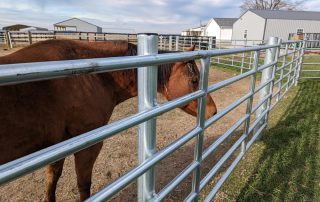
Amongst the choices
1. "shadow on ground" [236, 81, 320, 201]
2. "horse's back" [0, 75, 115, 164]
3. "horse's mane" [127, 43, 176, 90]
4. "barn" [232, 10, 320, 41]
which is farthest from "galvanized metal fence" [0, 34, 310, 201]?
"barn" [232, 10, 320, 41]

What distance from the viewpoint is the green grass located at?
246cm

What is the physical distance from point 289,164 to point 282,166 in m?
0.12

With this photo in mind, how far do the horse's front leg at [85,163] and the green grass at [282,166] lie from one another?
125 centimetres

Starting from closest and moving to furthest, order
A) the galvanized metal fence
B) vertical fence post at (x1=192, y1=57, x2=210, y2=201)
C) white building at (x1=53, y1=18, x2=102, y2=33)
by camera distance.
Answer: the galvanized metal fence < vertical fence post at (x1=192, y1=57, x2=210, y2=201) < white building at (x1=53, y1=18, x2=102, y2=33)

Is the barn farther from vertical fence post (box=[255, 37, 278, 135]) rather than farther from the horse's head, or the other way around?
the horse's head

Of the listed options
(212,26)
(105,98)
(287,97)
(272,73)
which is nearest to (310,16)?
(212,26)

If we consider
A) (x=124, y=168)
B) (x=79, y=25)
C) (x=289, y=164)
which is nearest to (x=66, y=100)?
(x=124, y=168)

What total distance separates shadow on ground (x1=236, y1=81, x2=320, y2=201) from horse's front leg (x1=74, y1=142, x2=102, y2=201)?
56.0 inches

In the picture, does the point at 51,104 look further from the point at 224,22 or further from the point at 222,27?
the point at 224,22

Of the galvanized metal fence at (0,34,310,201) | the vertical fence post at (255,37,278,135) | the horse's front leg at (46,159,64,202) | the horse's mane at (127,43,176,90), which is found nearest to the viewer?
the galvanized metal fence at (0,34,310,201)

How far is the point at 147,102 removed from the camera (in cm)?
108

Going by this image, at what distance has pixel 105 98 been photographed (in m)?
2.11

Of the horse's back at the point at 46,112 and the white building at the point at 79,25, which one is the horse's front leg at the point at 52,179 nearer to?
the horse's back at the point at 46,112

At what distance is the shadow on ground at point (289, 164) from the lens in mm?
2465
